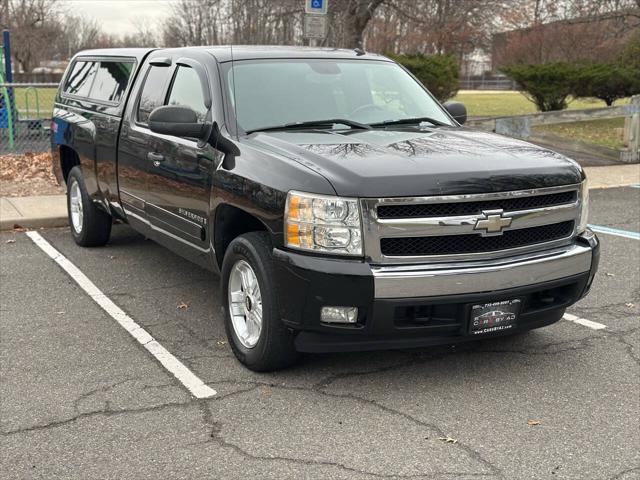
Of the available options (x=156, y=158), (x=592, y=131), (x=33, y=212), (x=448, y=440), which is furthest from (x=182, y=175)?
(x=592, y=131)

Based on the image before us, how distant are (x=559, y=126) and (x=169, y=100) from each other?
13888mm

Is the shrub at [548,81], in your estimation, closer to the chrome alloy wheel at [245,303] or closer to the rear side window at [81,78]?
the rear side window at [81,78]

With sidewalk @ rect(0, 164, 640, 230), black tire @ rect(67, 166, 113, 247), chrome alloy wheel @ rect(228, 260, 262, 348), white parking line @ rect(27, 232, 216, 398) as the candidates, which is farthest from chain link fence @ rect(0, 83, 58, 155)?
chrome alloy wheel @ rect(228, 260, 262, 348)

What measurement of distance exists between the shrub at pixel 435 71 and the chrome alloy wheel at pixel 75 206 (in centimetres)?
1245

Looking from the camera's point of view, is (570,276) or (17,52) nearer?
(570,276)

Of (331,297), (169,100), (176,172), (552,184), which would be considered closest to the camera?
(331,297)

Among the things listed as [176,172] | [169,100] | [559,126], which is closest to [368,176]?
[176,172]

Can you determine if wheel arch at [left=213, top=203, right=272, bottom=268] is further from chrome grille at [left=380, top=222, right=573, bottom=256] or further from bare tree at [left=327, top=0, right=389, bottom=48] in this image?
bare tree at [left=327, top=0, right=389, bottom=48]

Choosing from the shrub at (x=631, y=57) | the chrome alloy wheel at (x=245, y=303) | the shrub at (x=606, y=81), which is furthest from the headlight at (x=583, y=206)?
the shrub at (x=631, y=57)

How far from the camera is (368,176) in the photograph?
12.5 feet

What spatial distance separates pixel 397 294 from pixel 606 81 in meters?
16.9

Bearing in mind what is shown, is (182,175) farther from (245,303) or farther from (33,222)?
(33,222)

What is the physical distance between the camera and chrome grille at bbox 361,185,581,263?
3811 mm

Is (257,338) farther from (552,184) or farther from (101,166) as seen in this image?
(101,166)
